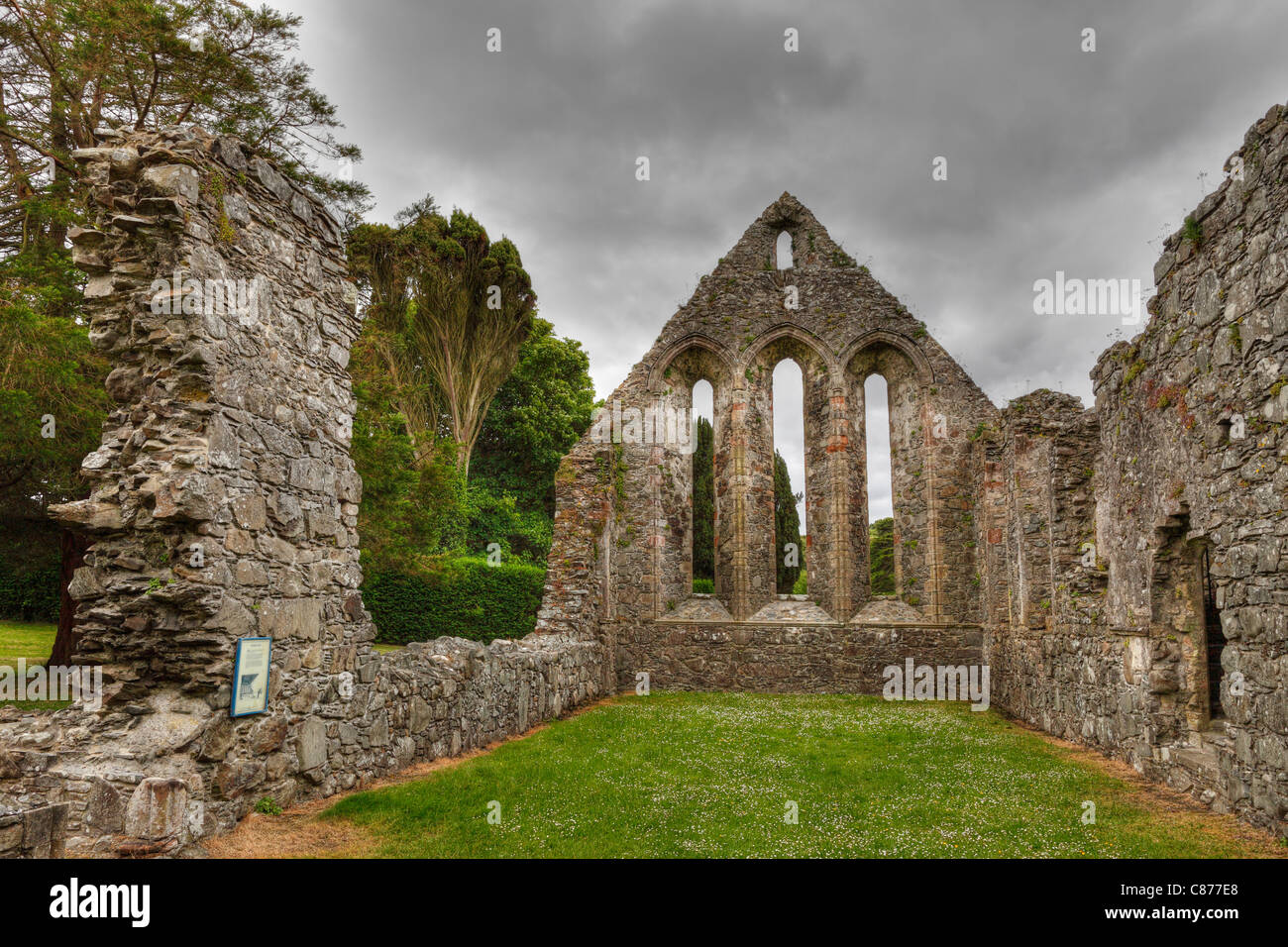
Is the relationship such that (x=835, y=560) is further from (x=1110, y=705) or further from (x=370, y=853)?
(x=370, y=853)

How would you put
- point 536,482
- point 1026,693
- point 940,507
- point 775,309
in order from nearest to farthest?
point 1026,693, point 940,507, point 775,309, point 536,482

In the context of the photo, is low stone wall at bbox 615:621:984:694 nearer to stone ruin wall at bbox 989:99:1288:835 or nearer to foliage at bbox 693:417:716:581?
stone ruin wall at bbox 989:99:1288:835

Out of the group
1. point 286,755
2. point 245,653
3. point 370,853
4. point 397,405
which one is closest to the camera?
point 370,853

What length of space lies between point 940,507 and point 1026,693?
4856 mm

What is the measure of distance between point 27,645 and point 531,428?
17.4m

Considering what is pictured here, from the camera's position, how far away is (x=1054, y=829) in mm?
5625

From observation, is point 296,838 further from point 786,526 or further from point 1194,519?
point 786,526

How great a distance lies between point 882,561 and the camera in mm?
22609

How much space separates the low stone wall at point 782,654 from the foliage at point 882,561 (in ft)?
15.5

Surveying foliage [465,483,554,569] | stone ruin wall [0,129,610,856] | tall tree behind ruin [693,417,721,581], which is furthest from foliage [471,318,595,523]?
stone ruin wall [0,129,610,856]

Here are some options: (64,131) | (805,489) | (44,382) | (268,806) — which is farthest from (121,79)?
(805,489)

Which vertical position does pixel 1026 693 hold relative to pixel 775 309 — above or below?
below

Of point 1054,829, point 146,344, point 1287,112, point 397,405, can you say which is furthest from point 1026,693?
point 397,405

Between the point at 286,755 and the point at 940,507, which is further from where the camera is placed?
the point at 940,507
